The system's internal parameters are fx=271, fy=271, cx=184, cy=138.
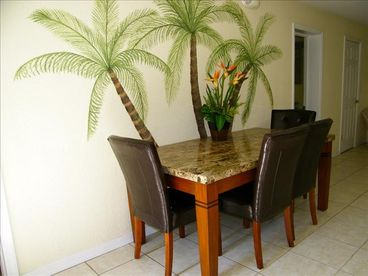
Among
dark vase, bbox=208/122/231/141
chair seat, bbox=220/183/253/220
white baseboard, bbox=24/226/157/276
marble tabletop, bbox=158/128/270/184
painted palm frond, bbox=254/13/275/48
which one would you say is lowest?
white baseboard, bbox=24/226/157/276

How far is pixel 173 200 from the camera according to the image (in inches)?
72.0

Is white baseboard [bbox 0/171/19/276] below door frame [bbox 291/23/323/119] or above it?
below

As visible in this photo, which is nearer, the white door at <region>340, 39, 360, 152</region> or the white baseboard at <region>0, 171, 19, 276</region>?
the white baseboard at <region>0, 171, 19, 276</region>

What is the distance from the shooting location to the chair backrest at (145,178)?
1.49 metres

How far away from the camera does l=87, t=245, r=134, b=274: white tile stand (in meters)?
1.92

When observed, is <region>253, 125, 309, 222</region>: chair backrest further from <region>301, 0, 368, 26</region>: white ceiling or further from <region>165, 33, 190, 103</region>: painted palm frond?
<region>301, 0, 368, 26</region>: white ceiling

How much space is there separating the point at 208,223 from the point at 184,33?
1.70 metres

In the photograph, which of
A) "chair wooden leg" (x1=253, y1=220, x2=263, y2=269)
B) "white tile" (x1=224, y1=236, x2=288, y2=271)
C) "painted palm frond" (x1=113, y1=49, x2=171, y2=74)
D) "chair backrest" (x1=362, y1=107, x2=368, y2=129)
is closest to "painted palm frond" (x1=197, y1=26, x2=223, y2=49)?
"painted palm frond" (x1=113, y1=49, x2=171, y2=74)

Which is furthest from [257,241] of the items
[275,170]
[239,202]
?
[275,170]

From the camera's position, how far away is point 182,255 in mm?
2014

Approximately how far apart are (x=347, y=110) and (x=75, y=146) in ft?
15.6

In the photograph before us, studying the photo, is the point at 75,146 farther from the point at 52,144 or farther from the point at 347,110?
the point at 347,110

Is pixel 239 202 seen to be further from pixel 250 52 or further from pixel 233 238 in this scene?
pixel 250 52

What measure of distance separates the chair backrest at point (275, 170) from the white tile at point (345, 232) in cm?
65
